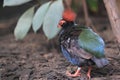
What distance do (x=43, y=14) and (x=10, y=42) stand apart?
5.87ft

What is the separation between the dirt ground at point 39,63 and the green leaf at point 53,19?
0.35m

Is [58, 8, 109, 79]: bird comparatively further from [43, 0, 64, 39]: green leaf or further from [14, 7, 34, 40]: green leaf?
[14, 7, 34, 40]: green leaf

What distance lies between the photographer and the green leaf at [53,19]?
3467 mm

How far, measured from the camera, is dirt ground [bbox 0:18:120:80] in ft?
11.3

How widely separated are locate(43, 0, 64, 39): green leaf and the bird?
0.26 ft

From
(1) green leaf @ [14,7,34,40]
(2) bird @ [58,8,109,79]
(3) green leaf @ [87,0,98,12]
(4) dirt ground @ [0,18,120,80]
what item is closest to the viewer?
(2) bird @ [58,8,109,79]

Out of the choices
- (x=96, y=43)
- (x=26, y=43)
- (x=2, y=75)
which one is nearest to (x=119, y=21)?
(x=96, y=43)

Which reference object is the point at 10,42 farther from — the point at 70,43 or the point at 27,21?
the point at 70,43

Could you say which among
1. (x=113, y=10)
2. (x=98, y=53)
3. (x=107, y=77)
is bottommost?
(x=107, y=77)

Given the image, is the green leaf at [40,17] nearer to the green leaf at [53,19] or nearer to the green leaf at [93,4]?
the green leaf at [53,19]

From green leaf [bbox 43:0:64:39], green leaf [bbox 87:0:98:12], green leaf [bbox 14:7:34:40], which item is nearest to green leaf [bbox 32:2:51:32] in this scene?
green leaf [bbox 43:0:64:39]

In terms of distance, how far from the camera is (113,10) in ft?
12.0

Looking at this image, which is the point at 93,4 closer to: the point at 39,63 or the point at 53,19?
the point at 39,63

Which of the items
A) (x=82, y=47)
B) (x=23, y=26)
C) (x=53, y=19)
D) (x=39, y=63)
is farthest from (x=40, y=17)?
(x=82, y=47)
